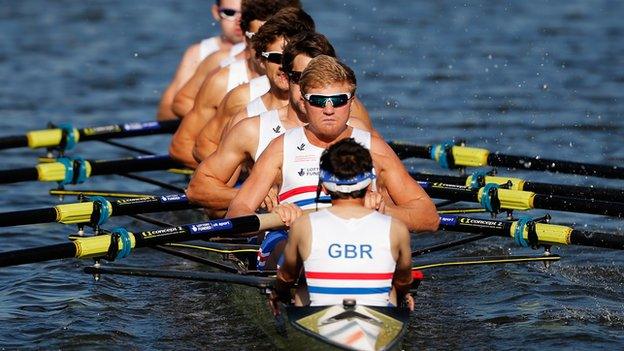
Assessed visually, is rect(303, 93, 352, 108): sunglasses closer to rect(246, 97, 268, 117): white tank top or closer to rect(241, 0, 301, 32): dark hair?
rect(246, 97, 268, 117): white tank top

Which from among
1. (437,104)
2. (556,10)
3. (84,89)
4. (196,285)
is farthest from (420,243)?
(556,10)

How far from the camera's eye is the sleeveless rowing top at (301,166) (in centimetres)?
905

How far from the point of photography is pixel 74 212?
10.4 m

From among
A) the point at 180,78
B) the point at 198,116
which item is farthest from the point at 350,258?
the point at 180,78

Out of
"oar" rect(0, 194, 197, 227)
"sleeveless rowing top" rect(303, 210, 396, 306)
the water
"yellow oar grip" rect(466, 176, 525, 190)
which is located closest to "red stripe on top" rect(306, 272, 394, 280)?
"sleeveless rowing top" rect(303, 210, 396, 306)

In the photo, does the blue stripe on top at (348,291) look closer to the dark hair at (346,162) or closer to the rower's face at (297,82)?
the dark hair at (346,162)

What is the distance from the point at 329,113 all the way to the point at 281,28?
170 centimetres

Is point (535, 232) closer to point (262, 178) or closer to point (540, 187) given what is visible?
point (540, 187)

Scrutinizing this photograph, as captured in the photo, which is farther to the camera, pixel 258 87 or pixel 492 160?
pixel 492 160

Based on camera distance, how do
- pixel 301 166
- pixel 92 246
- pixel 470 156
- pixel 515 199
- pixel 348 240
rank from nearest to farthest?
1. pixel 348 240
2. pixel 301 166
3. pixel 92 246
4. pixel 515 199
5. pixel 470 156

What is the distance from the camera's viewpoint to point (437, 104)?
20.0 m

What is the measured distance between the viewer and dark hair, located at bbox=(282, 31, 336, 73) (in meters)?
9.39

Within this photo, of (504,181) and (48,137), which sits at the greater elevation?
(48,137)

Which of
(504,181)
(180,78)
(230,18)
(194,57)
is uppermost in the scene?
(230,18)
